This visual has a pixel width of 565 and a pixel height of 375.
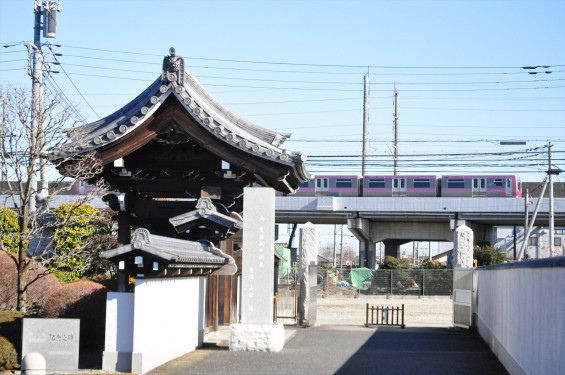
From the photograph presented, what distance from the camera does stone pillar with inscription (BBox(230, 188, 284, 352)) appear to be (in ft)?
63.0

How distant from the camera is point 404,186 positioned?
64.4 metres

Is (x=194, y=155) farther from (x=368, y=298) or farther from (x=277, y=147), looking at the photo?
(x=368, y=298)

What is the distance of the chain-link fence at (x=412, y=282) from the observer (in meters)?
51.3

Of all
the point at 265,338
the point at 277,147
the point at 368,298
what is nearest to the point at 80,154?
the point at 277,147

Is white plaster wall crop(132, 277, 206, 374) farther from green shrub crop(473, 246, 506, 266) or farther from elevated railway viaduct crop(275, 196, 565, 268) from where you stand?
elevated railway viaduct crop(275, 196, 565, 268)

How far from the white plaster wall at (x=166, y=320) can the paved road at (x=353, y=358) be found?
0.98 ft

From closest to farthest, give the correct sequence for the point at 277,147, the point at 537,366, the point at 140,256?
the point at 537,366 → the point at 140,256 → the point at 277,147

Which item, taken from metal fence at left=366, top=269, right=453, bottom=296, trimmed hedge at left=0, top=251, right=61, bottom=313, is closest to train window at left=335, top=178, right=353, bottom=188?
metal fence at left=366, top=269, right=453, bottom=296

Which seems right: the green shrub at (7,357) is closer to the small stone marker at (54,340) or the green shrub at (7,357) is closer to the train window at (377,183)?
the small stone marker at (54,340)

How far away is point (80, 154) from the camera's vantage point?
1967 cm

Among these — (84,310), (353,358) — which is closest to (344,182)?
(353,358)

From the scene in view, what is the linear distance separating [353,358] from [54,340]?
22.5 feet

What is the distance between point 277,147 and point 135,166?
3602 millimetres

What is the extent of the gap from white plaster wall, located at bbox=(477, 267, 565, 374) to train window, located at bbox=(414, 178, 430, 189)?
4324 centimetres
